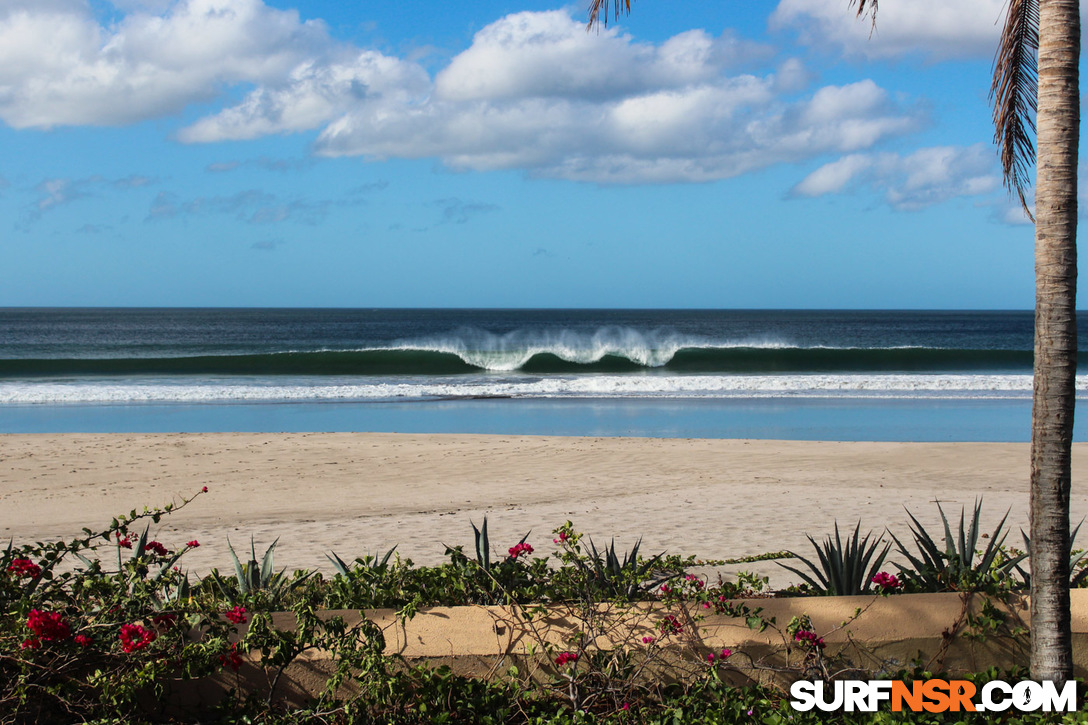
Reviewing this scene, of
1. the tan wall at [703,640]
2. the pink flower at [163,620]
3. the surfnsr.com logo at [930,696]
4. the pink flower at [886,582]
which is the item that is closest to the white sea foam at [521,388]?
the pink flower at [886,582]

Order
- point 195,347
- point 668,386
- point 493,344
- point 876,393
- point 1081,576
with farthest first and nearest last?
point 195,347 → point 493,344 → point 668,386 → point 876,393 → point 1081,576

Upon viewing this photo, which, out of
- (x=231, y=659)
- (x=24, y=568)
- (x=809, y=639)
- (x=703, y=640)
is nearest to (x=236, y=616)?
(x=231, y=659)

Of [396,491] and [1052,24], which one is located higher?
[1052,24]

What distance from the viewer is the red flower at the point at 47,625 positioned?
9.36 ft

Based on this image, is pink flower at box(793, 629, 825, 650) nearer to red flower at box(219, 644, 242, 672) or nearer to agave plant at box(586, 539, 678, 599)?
agave plant at box(586, 539, 678, 599)

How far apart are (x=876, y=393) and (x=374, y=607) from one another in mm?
20839

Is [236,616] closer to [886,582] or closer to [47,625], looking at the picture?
[47,625]

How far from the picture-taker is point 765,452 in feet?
40.8

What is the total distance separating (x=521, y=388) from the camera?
80.0 ft

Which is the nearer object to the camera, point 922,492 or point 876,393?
point 922,492

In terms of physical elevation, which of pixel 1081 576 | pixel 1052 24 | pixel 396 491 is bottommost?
pixel 396 491

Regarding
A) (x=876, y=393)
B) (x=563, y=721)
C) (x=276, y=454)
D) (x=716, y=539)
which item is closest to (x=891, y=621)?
(x=563, y=721)

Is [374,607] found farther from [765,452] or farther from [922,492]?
[765,452]

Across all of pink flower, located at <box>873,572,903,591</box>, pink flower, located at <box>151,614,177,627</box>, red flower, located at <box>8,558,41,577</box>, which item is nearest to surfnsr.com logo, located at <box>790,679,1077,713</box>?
pink flower, located at <box>873,572,903,591</box>
